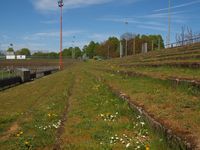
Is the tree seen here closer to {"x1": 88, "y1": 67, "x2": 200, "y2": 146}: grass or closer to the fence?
the fence

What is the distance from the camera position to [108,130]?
7738 mm

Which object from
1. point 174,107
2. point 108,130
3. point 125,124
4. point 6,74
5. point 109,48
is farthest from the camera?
point 109,48

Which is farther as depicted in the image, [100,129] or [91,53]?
[91,53]

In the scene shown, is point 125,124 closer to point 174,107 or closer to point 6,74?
point 174,107

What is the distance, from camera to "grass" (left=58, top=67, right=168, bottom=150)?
6430 millimetres

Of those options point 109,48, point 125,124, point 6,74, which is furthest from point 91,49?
point 125,124

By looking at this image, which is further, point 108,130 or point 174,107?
point 108,130

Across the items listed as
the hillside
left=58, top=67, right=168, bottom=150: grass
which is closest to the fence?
the hillside

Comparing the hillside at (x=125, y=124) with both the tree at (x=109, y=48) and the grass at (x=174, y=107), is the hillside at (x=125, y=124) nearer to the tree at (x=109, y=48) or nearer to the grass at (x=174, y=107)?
the grass at (x=174, y=107)

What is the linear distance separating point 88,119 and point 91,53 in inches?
6487

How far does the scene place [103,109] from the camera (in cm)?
1059

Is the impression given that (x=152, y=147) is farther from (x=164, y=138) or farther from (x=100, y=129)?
(x=100, y=129)

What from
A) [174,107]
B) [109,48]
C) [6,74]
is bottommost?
[6,74]

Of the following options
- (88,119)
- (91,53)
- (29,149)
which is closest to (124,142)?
(29,149)
